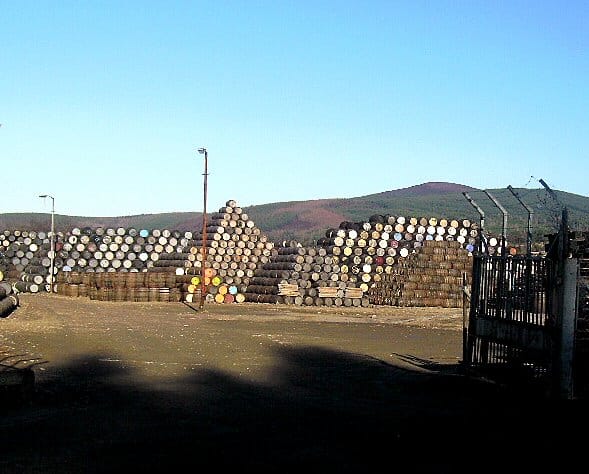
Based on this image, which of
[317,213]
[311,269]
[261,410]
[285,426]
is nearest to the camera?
[285,426]

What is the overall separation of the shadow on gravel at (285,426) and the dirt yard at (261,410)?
0.07 ft

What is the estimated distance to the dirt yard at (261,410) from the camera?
9.42 m

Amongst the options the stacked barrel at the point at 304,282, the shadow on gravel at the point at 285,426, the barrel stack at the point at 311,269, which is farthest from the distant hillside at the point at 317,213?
the shadow on gravel at the point at 285,426

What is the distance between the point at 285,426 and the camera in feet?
37.3

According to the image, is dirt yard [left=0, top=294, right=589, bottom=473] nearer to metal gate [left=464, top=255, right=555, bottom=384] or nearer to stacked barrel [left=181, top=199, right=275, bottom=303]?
metal gate [left=464, top=255, right=555, bottom=384]

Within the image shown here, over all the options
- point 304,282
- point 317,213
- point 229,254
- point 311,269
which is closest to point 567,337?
point 304,282

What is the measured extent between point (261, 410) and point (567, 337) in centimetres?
443

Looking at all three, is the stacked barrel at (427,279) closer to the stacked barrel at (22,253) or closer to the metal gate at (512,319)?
the stacked barrel at (22,253)

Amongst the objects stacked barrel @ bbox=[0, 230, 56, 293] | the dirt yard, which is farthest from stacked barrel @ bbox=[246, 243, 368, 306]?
the dirt yard

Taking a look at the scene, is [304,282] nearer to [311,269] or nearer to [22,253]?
[311,269]

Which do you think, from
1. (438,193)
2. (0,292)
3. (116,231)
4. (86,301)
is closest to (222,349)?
(0,292)

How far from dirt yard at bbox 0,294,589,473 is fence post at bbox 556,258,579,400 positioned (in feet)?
1.17

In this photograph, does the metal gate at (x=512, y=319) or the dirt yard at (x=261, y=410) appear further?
the metal gate at (x=512, y=319)

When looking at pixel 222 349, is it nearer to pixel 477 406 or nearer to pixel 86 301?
pixel 477 406
